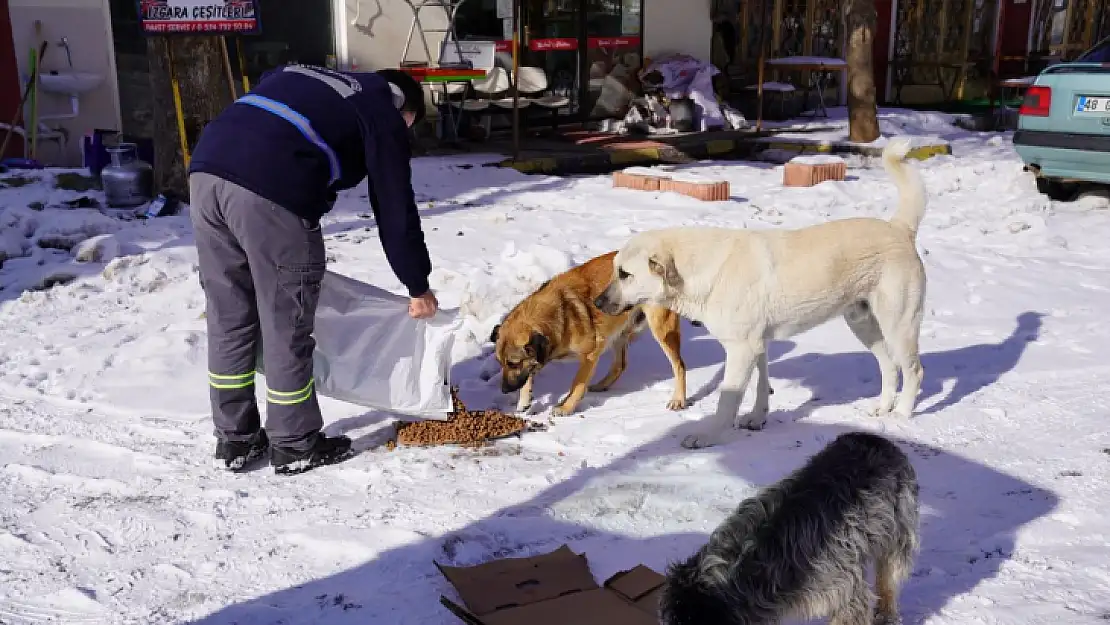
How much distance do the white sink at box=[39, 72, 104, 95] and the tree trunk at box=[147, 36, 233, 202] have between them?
72.0 inches

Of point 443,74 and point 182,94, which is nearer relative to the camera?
point 182,94

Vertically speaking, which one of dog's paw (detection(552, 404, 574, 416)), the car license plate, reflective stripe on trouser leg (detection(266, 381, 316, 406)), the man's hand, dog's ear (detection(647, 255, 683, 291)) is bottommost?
dog's paw (detection(552, 404, 574, 416))

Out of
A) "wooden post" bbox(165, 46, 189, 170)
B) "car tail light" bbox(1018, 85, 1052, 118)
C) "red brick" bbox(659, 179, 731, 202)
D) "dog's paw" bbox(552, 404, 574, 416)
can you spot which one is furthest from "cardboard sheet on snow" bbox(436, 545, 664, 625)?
"car tail light" bbox(1018, 85, 1052, 118)

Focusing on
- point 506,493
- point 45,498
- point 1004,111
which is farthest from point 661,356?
point 1004,111

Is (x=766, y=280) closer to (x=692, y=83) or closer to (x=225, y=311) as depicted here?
(x=225, y=311)

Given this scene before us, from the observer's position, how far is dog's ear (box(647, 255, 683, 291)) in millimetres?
4316

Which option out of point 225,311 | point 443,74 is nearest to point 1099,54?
point 443,74

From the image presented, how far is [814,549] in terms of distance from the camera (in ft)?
8.43

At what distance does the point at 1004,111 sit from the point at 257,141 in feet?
53.6

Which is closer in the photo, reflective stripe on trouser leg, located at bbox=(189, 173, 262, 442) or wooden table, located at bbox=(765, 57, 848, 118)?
reflective stripe on trouser leg, located at bbox=(189, 173, 262, 442)

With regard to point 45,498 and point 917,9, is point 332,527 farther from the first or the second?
point 917,9

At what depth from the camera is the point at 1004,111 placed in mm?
17109

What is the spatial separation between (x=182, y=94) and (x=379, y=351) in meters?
5.34

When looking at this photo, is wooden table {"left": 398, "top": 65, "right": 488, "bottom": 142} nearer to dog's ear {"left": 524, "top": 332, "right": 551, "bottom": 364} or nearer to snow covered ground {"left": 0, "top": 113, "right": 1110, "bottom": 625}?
snow covered ground {"left": 0, "top": 113, "right": 1110, "bottom": 625}
